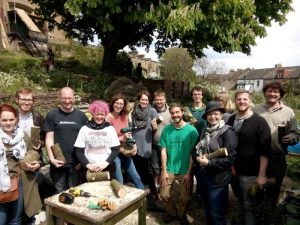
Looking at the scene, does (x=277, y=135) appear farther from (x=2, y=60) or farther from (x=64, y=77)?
(x=2, y=60)

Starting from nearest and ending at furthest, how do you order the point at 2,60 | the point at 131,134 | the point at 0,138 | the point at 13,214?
the point at 0,138
the point at 13,214
the point at 131,134
the point at 2,60

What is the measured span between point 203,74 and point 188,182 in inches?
1318

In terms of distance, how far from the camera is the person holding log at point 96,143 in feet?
12.7

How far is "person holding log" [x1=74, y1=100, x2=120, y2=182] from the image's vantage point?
3885 mm

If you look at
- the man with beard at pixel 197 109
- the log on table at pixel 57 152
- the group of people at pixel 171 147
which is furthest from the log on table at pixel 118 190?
the man with beard at pixel 197 109

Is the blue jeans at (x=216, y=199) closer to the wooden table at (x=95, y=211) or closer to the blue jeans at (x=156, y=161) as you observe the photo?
the wooden table at (x=95, y=211)

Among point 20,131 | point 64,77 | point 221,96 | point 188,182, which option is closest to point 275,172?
point 188,182

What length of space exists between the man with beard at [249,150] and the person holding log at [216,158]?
134mm

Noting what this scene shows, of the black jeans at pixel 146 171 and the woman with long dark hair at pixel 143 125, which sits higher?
the woman with long dark hair at pixel 143 125

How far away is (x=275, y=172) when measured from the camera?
3859 millimetres

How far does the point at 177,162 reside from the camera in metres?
4.27

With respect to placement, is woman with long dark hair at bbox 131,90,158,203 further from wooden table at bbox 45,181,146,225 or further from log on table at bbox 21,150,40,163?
log on table at bbox 21,150,40,163

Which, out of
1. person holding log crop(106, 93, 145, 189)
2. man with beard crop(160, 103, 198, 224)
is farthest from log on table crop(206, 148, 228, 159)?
person holding log crop(106, 93, 145, 189)

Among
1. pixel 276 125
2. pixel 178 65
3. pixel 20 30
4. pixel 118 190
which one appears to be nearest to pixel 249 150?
pixel 276 125
